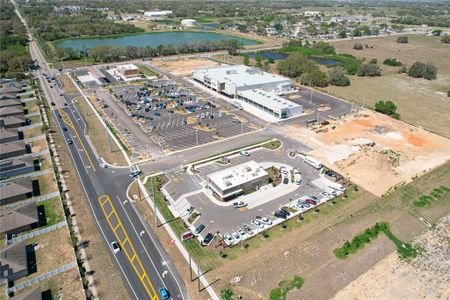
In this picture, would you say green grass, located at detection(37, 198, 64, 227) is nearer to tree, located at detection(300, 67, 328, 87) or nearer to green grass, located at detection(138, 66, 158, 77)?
green grass, located at detection(138, 66, 158, 77)

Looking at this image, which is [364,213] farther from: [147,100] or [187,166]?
[147,100]

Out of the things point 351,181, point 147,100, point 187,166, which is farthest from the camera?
point 147,100

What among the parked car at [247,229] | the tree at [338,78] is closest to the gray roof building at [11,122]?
the parked car at [247,229]

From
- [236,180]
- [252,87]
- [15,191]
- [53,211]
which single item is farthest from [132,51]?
[236,180]

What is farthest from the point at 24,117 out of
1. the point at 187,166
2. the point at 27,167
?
the point at 187,166

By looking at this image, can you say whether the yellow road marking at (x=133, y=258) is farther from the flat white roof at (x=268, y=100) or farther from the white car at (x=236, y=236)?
the flat white roof at (x=268, y=100)

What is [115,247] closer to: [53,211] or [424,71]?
[53,211]
